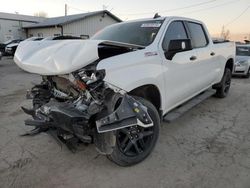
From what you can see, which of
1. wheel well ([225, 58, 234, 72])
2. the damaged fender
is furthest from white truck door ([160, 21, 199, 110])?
wheel well ([225, 58, 234, 72])

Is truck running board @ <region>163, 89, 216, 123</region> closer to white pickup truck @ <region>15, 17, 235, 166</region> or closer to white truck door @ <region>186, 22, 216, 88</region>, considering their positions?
white pickup truck @ <region>15, 17, 235, 166</region>

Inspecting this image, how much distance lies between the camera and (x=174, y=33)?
3.92 m

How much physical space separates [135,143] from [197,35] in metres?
2.84

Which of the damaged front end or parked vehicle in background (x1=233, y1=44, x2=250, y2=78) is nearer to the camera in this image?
the damaged front end

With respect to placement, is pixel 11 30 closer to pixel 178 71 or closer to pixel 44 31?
pixel 44 31

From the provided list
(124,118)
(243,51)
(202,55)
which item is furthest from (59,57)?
(243,51)

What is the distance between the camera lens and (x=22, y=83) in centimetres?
909

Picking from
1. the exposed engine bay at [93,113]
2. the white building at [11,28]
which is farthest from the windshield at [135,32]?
the white building at [11,28]

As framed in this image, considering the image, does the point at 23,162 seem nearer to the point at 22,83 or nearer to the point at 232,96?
the point at 232,96

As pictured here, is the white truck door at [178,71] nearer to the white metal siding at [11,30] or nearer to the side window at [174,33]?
the side window at [174,33]

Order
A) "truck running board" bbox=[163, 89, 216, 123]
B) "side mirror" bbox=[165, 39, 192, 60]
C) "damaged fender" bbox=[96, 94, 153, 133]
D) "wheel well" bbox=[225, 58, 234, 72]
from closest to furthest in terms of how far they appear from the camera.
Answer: "damaged fender" bbox=[96, 94, 153, 133] → "side mirror" bbox=[165, 39, 192, 60] → "truck running board" bbox=[163, 89, 216, 123] → "wheel well" bbox=[225, 58, 234, 72]

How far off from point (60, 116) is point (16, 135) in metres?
2.00

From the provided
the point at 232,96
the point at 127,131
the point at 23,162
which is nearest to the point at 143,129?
the point at 127,131

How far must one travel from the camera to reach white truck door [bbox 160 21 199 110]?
3.57 metres
